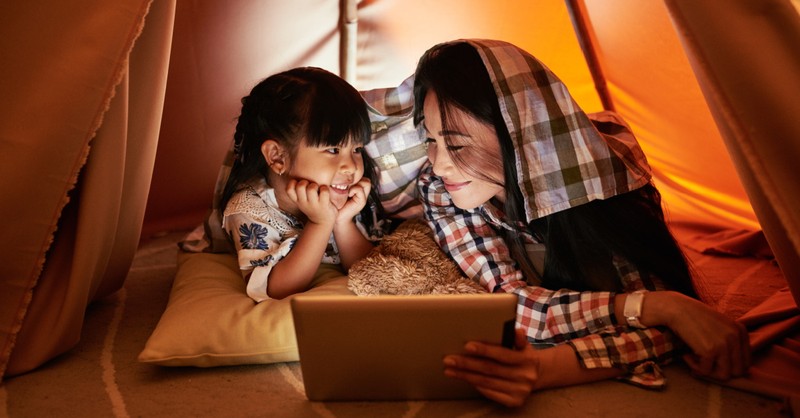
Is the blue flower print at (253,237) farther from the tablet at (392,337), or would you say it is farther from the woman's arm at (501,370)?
the woman's arm at (501,370)

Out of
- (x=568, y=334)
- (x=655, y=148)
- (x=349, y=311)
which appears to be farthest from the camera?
(x=655, y=148)

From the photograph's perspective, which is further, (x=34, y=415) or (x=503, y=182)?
(x=503, y=182)

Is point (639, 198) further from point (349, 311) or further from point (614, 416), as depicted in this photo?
point (349, 311)

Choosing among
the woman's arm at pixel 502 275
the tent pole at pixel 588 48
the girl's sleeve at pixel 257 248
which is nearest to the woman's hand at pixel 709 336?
the woman's arm at pixel 502 275

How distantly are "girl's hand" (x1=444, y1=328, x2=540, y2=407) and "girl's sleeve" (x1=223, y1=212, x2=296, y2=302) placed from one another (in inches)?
20.7

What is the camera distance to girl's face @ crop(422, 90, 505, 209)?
51.2 inches

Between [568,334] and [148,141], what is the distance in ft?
2.90

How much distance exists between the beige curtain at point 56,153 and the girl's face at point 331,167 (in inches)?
13.7

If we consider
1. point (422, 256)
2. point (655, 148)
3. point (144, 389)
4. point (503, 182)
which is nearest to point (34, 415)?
point (144, 389)

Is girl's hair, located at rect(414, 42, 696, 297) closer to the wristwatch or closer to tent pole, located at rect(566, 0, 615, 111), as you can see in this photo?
the wristwatch

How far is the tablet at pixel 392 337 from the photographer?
99 centimetres

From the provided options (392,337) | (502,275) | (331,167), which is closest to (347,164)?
(331,167)

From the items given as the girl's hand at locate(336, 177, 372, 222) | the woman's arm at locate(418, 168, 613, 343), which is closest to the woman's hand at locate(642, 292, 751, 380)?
the woman's arm at locate(418, 168, 613, 343)

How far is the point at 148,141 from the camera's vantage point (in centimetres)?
140
